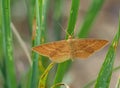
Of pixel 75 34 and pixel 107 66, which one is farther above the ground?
pixel 107 66

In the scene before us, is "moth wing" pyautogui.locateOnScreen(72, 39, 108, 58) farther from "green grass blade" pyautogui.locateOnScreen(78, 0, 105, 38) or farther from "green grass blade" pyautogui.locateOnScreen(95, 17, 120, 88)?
"green grass blade" pyautogui.locateOnScreen(78, 0, 105, 38)

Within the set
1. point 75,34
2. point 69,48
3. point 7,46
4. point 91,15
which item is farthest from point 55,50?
point 75,34

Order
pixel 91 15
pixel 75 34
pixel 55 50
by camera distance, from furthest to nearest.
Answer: pixel 75 34 < pixel 91 15 < pixel 55 50

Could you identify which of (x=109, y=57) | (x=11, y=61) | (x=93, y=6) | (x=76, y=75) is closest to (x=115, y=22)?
(x=76, y=75)

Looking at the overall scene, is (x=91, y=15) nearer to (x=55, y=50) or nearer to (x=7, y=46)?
(x=7, y=46)

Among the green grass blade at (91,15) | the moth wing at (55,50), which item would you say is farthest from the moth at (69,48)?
the green grass blade at (91,15)

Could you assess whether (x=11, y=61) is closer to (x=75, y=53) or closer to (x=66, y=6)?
(x=75, y=53)

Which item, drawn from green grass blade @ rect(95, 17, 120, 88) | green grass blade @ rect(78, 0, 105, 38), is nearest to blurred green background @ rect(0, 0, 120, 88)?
green grass blade @ rect(78, 0, 105, 38)
